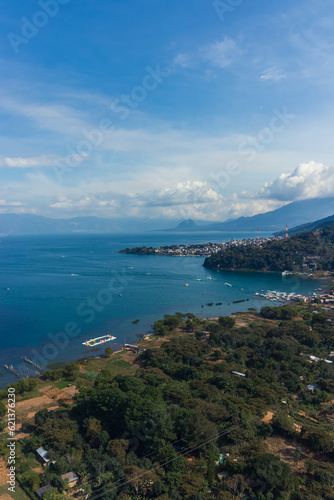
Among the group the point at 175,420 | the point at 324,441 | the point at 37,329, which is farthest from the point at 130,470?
the point at 37,329

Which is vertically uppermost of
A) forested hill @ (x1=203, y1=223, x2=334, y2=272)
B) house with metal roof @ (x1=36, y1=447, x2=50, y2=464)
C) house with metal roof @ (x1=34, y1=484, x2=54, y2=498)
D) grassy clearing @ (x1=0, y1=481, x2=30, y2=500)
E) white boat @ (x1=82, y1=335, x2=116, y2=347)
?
forested hill @ (x1=203, y1=223, x2=334, y2=272)

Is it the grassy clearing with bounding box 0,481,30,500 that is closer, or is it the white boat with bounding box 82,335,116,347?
the grassy clearing with bounding box 0,481,30,500

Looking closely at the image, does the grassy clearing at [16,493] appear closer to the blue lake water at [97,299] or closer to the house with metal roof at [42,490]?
the house with metal roof at [42,490]

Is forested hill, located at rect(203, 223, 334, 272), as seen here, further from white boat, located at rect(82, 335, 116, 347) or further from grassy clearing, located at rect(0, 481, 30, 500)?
grassy clearing, located at rect(0, 481, 30, 500)

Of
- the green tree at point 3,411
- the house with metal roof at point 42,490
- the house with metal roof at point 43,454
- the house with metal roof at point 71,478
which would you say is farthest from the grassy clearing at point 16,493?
the green tree at point 3,411

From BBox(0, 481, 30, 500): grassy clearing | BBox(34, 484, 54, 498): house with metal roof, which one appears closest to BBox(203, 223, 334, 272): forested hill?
BBox(34, 484, 54, 498): house with metal roof

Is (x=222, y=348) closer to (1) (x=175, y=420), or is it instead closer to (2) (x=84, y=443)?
(1) (x=175, y=420)
